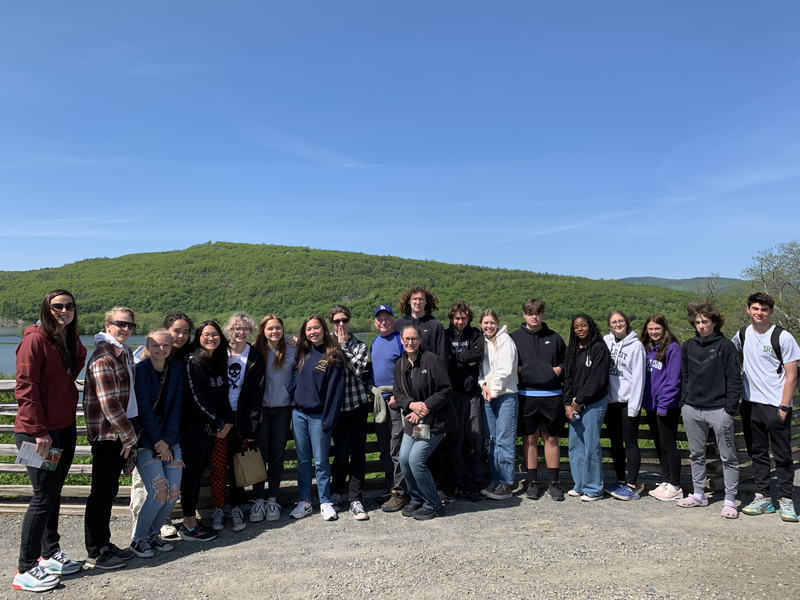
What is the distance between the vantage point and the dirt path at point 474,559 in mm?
3680

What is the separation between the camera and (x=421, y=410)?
4961mm

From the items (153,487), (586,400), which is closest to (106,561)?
(153,487)

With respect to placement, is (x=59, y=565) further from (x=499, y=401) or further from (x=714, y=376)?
(x=714, y=376)

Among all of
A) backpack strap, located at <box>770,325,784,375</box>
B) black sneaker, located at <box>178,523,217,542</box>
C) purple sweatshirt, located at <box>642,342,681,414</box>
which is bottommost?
black sneaker, located at <box>178,523,217,542</box>

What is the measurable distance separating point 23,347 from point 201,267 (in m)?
83.6

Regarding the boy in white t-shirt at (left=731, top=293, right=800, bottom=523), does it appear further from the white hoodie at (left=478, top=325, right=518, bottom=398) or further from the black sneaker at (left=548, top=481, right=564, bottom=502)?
the white hoodie at (left=478, top=325, right=518, bottom=398)

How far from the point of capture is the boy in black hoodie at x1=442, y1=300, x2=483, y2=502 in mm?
5621

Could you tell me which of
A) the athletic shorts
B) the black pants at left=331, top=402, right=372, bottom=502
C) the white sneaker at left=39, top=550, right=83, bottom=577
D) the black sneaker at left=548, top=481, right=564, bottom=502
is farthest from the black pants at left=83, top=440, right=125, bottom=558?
the black sneaker at left=548, top=481, right=564, bottom=502

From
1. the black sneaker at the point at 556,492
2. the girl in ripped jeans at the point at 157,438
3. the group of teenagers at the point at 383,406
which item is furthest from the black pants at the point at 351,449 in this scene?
the black sneaker at the point at 556,492

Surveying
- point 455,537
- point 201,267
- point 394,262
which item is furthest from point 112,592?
point 394,262

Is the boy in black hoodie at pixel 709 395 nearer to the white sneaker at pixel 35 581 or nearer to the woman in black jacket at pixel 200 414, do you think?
the woman in black jacket at pixel 200 414

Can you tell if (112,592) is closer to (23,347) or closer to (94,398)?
(94,398)

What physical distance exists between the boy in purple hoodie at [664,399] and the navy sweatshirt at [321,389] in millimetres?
3671

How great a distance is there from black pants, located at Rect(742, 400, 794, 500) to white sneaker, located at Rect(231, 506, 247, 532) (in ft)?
18.1
